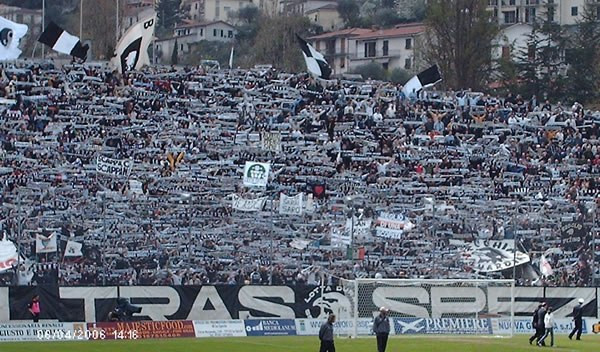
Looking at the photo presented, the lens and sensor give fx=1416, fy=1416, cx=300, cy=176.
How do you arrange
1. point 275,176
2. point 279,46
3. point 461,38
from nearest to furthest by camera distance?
point 275,176, point 461,38, point 279,46

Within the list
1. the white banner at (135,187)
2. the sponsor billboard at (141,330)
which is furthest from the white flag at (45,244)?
the white banner at (135,187)

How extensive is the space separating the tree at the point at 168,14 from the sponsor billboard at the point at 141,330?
140m

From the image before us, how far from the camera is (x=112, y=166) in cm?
6144

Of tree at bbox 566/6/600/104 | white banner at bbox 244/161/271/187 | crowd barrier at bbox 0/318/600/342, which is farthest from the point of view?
tree at bbox 566/6/600/104

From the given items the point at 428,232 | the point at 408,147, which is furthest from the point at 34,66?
the point at 428,232

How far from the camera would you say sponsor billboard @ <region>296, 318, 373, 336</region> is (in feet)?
162

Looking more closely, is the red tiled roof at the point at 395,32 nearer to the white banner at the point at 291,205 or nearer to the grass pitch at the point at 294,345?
the white banner at the point at 291,205

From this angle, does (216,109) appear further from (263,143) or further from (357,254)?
(357,254)

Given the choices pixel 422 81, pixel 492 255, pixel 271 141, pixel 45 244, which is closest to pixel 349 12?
pixel 422 81

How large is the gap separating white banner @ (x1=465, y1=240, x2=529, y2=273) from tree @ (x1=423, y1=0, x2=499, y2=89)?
4238 cm

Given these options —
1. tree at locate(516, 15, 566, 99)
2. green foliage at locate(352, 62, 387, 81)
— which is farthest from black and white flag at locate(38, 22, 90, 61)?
green foliage at locate(352, 62, 387, 81)

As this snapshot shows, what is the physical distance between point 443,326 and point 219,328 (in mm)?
8231

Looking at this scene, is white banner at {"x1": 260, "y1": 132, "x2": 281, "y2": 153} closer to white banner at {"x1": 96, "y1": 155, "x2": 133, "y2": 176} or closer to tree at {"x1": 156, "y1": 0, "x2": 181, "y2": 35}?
white banner at {"x1": 96, "y1": 155, "x2": 133, "y2": 176}

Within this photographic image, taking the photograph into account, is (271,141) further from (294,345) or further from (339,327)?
(294,345)
